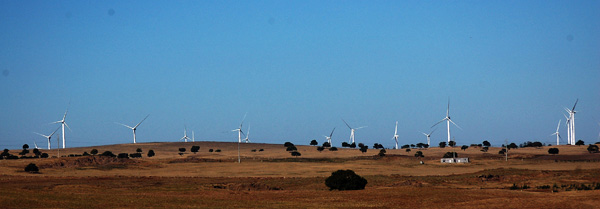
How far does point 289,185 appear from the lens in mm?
66125

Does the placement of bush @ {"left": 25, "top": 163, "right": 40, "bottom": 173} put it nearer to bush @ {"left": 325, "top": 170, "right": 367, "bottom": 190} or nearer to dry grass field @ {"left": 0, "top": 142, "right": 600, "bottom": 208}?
dry grass field @ {"left": 0, "top": 142, "right": 600, "bottom": 208}

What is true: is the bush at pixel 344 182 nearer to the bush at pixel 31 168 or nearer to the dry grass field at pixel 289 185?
the dry grass field at pixel 289 185

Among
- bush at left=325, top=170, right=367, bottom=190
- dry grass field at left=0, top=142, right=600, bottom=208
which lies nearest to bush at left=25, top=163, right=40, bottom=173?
dry grass field at left=0, top=142, right=600, bottom=208

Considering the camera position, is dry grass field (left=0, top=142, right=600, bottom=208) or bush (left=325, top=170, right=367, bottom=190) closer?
dry grass field (left=0, top=142, right=600, bottom=208)

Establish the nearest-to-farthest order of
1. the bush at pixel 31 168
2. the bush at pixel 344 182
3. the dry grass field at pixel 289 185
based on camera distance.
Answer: the dry grass field at pixel 289 185 < the bush at pixel 344 182 < the bush at pixel 31 168

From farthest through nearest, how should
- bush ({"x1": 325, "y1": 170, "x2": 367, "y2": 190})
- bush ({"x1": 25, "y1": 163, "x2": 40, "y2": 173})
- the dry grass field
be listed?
bush ({"x1": 25, "y1": 163, "x2": 40, "y2": 173})
bush ({"x1": 325, "y1": 170, "x2": 367, "y2": 190})
the dry grass field

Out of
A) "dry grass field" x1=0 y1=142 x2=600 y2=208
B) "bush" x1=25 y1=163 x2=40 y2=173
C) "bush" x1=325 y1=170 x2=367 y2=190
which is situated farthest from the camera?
"bush" x1=25 y1=163 x2=40 y2=173

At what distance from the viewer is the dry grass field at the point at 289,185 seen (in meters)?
41.3

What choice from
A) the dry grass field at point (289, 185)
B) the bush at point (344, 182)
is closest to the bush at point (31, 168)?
the dry grass field at point (289, 185)

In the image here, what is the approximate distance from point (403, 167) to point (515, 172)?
28522 millimetres

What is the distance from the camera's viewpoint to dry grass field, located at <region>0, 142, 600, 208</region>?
41312mm

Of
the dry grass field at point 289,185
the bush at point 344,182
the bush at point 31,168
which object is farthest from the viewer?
the bush at point 31,168

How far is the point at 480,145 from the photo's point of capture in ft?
577

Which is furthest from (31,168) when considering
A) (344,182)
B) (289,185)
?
(344,182)
